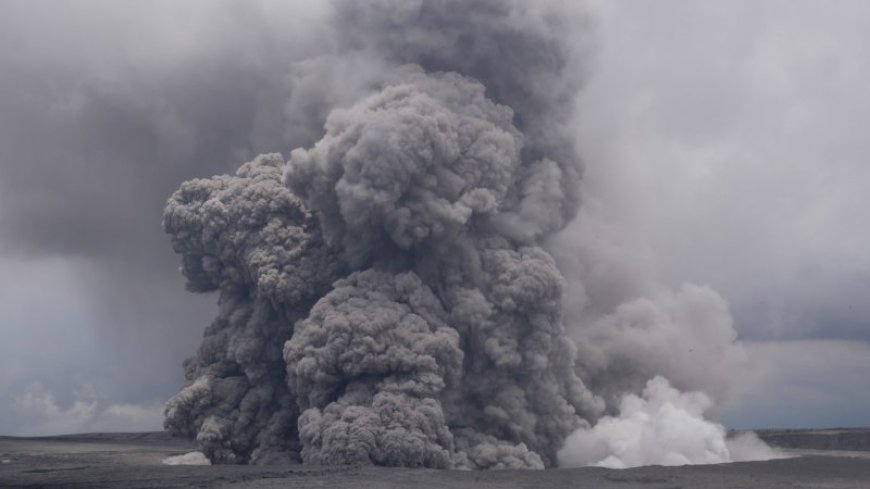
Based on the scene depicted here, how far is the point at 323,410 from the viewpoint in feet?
173

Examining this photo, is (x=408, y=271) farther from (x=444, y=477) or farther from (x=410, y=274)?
(x=444, y=477)

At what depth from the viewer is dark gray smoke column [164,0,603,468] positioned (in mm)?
52062

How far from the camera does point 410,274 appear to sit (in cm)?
5616

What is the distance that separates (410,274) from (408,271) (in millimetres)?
1234

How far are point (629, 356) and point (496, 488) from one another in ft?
85.0

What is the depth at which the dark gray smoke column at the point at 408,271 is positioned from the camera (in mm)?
52062

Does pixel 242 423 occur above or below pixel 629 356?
below

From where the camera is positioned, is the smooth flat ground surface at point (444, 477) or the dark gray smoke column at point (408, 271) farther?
the dark gray smoke column at point (408, 271)

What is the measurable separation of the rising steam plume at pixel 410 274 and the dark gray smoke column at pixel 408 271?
0.39 ft

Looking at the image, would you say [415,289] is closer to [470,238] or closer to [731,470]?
[470,238]

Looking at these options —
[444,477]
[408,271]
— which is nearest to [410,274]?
[408,271]

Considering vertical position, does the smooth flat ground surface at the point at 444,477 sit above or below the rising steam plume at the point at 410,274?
below

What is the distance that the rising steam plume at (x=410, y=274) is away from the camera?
5209cm

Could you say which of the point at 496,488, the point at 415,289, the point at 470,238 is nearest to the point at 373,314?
the point at 415,289
